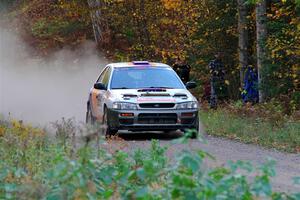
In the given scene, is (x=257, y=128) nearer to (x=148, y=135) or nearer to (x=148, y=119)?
(x=148, y=135)

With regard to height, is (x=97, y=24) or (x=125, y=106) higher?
(x=97, y=24)

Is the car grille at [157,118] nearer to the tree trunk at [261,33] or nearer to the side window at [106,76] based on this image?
the side window at [106,76]

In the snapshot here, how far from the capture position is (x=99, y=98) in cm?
1950

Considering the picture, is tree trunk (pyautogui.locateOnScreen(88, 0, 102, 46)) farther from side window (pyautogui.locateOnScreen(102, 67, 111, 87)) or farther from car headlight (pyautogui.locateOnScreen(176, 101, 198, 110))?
car headlight (pyautogui.locateOnScreen(176, 101, 198, 110))

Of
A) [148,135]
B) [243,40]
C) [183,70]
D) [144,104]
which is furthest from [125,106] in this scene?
[183,70]

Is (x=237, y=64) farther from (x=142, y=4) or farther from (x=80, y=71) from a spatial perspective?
(x=80, y=71)

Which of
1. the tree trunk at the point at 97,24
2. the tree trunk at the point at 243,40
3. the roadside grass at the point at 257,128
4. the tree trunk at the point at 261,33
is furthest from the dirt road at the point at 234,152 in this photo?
the tree trunk at the point at 97,24

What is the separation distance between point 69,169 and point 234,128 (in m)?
14.3

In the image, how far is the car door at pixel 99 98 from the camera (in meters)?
19.1

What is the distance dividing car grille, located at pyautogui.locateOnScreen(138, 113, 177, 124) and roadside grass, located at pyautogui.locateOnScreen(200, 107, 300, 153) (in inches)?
62.8

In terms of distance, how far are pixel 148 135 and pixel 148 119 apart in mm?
1753

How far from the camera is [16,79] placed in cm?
4466

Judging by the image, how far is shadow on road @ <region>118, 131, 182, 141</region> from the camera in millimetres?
18797

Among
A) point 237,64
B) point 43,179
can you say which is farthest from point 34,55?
point 43,179
